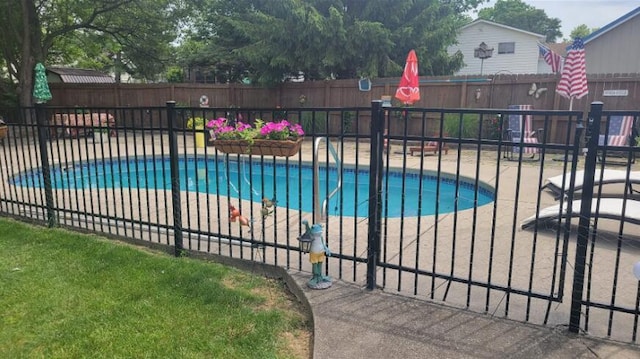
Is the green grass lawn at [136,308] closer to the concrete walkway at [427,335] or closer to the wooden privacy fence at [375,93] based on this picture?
the concrete walkway at [427,335]

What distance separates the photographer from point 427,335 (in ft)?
8.35

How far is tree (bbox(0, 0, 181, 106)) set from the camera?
14.9 m

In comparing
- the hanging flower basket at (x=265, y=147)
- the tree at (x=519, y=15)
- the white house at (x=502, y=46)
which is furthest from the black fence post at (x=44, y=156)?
the tree at (x=519, y=15)

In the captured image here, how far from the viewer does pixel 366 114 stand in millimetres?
13992

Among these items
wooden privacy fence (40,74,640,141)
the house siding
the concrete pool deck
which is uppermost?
the house siding

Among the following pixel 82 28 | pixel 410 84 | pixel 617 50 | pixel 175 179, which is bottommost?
pixel 175 179

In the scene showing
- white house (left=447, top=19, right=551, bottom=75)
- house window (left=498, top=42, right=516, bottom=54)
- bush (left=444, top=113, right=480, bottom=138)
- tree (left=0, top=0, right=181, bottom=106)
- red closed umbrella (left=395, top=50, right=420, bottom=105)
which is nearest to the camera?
red closed umbrella (left=395, top=50, right=420, bottom=105)

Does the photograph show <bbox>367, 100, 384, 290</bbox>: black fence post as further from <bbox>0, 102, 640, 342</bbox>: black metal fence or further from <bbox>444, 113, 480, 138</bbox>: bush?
<bbox>444, 113, 480, 138</bbox>: bush

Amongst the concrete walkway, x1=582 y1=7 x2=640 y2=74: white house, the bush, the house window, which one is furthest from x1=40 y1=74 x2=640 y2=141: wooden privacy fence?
the house window

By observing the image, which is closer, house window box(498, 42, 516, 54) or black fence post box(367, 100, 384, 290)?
black fence post box(367, 100, 384, 290)

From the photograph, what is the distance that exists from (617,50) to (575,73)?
8995 millimetres

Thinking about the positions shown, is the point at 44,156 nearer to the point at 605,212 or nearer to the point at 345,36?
the point at 605,212

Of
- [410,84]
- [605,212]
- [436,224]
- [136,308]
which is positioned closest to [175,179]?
[136,308]

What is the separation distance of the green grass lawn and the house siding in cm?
1796
